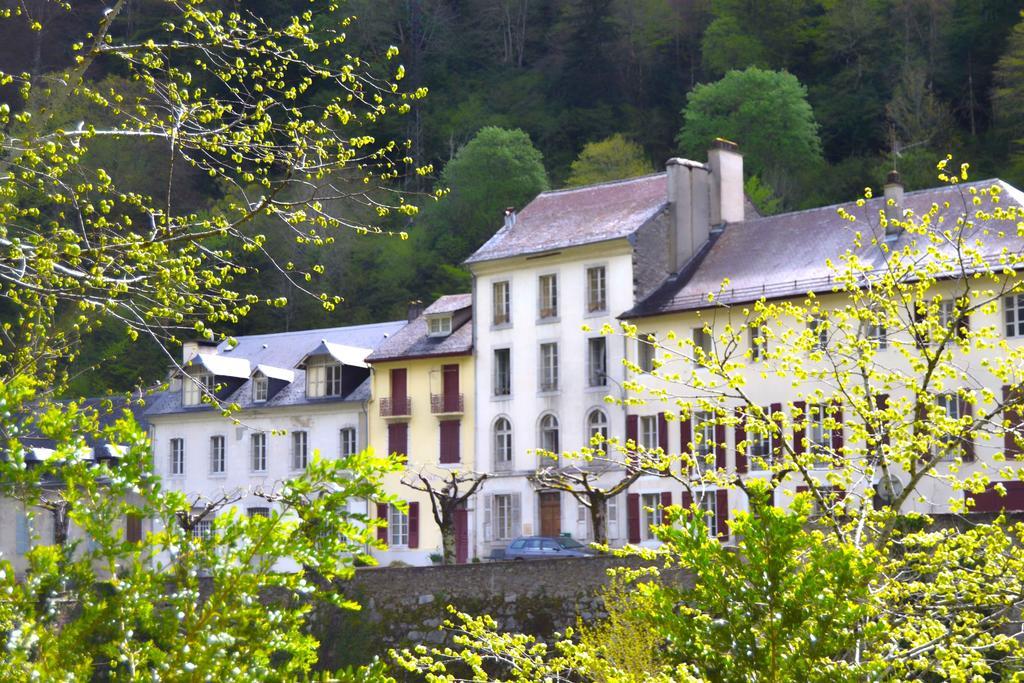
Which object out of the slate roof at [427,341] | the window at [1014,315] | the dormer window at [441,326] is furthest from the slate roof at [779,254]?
the dormer window at [441,326]

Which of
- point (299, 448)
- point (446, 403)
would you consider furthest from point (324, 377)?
point (446, 403)

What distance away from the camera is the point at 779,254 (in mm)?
41156

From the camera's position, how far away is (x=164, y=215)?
11.9m

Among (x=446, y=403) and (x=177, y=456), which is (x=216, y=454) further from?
(x=446, y=403)

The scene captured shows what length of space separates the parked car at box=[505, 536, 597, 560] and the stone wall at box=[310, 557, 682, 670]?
4.76 meters

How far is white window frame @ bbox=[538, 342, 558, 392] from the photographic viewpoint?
1743 inches

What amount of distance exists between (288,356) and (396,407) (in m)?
7.23

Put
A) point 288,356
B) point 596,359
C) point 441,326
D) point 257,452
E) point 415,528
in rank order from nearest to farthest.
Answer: point 596,359 → point 415,528 → point 441,326 → point 257,452 → point 288,356

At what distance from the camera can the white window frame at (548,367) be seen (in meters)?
44.3

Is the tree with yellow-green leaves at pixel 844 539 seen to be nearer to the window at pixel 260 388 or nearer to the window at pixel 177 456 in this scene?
the window at pixel 260 388

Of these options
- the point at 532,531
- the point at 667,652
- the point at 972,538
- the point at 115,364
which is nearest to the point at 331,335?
the point at 532,531

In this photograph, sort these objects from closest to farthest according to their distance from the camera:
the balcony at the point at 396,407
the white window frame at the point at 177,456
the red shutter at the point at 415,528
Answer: the red shutter at the point at 415,528
the balcony at the point at 396,407
the white window frame at the point at 177,456

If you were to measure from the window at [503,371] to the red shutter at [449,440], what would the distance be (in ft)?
5.59

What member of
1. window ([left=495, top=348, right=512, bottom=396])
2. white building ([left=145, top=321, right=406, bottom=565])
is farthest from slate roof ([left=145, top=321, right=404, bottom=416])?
window ([left=495, top=348, right=512, bottom=396])
